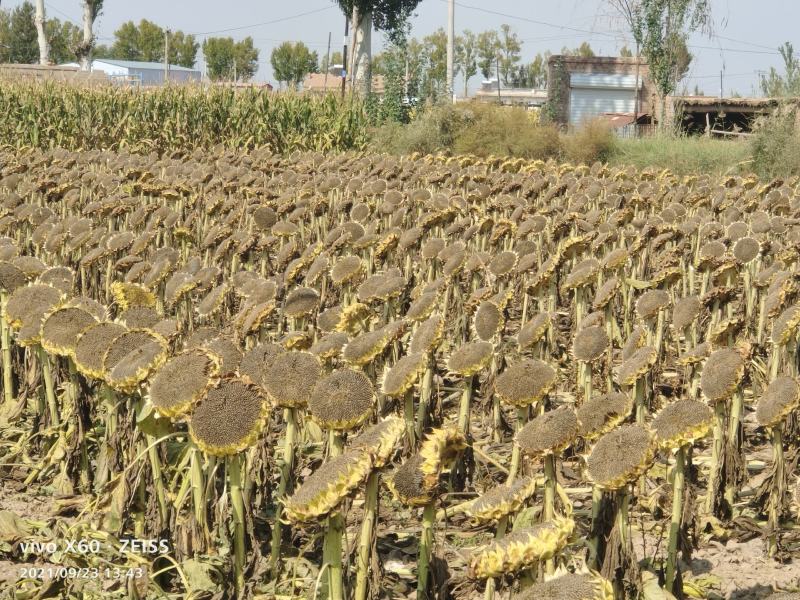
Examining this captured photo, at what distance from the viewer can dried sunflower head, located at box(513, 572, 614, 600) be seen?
2.09 meters

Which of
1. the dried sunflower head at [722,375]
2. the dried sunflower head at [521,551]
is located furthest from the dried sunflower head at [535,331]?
the dried sunflower head at [521,551]

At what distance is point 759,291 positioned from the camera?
6.96 meters

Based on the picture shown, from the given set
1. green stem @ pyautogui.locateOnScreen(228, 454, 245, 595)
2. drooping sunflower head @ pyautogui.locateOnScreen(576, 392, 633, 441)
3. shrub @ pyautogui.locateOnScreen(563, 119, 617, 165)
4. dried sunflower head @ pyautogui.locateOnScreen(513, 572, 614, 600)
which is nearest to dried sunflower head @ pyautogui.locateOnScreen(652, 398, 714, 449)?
drooping sunflower head @ pyautogui.locateOnScreen(576, 392, 633, 441)

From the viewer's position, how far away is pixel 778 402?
3379 mm

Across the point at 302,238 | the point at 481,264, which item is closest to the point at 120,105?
the point at 302,238

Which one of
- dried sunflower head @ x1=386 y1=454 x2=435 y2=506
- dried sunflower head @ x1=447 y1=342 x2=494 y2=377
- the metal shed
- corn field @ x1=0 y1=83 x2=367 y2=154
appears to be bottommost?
dried sunflower head @ x1=386 y1=454 x2=435 y2=506

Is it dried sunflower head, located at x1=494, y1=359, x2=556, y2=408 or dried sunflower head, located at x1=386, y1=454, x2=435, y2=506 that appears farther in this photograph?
dried sunflower head, located at x1=494, y1=359, x2=556, y2=408

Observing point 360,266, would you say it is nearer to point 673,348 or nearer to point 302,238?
point 673,348

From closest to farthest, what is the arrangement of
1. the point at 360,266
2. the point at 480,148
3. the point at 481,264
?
the point at 360,266, the point at 481,264, the point at 480,148

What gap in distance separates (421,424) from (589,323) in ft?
3.15

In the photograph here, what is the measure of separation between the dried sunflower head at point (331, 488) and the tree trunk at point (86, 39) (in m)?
50.0

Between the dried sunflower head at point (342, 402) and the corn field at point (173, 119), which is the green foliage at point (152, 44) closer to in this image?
the corn field at point (173, 119)

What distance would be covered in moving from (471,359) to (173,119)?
760 inches

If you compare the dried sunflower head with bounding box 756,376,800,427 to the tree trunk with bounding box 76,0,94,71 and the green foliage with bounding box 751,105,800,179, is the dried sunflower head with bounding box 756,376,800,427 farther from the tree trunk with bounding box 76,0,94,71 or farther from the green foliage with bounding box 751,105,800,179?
the tree trunk with bounding box 76,0,94,71
